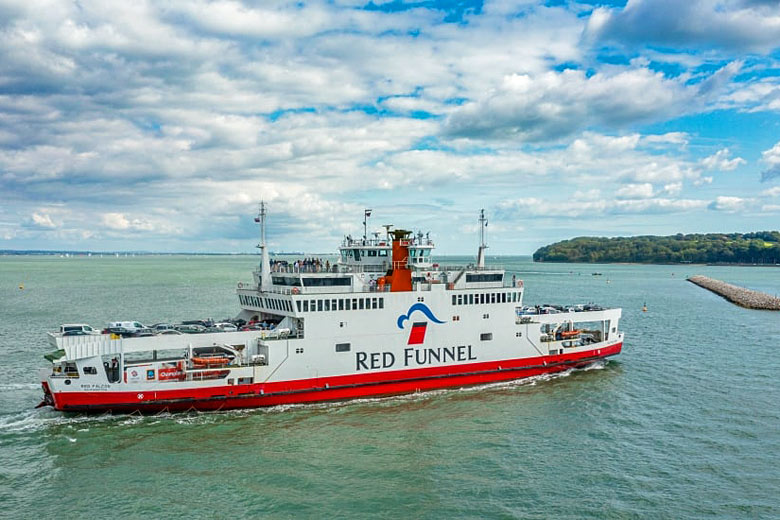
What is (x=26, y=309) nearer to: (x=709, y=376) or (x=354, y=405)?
(x=354, y=405)

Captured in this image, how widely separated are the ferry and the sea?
89cm

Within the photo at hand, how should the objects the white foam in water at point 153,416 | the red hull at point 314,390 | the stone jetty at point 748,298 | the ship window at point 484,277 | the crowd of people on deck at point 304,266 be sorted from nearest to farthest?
the white foam in water at point 153,416 < the red hull at point 314,390 < the crowd of people on deck at point 304,266 < the ship window at point 484,277 < the stone jetty at point 748,298

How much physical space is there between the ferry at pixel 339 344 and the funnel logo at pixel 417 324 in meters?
0.05

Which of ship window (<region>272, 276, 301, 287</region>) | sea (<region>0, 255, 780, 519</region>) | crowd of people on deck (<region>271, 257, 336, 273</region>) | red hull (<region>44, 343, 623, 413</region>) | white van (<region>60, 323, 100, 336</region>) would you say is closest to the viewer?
sea (<region>0, 255, 780, 519</region>)

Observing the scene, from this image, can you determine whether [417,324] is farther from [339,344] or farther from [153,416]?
[153,416]

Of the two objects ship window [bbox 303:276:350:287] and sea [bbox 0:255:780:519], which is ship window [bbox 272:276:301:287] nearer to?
ship window [bbox 303:276:350:287]

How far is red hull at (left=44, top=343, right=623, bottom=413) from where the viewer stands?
23.3 metres

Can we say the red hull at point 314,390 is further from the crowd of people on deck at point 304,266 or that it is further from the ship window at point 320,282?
the crowd of people on deck at point 304,266

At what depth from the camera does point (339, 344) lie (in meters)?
26.7

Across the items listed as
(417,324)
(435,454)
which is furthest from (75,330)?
(435,454)

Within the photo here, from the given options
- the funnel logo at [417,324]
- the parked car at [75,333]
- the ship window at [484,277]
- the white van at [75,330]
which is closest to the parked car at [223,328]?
the white van at [75,330]

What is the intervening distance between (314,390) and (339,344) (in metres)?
2.43

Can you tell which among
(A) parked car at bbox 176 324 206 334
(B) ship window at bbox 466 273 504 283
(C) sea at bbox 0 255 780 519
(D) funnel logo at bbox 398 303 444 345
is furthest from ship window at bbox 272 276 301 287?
(B) ship window at bbox 466 273 504 283

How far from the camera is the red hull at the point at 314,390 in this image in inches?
917
